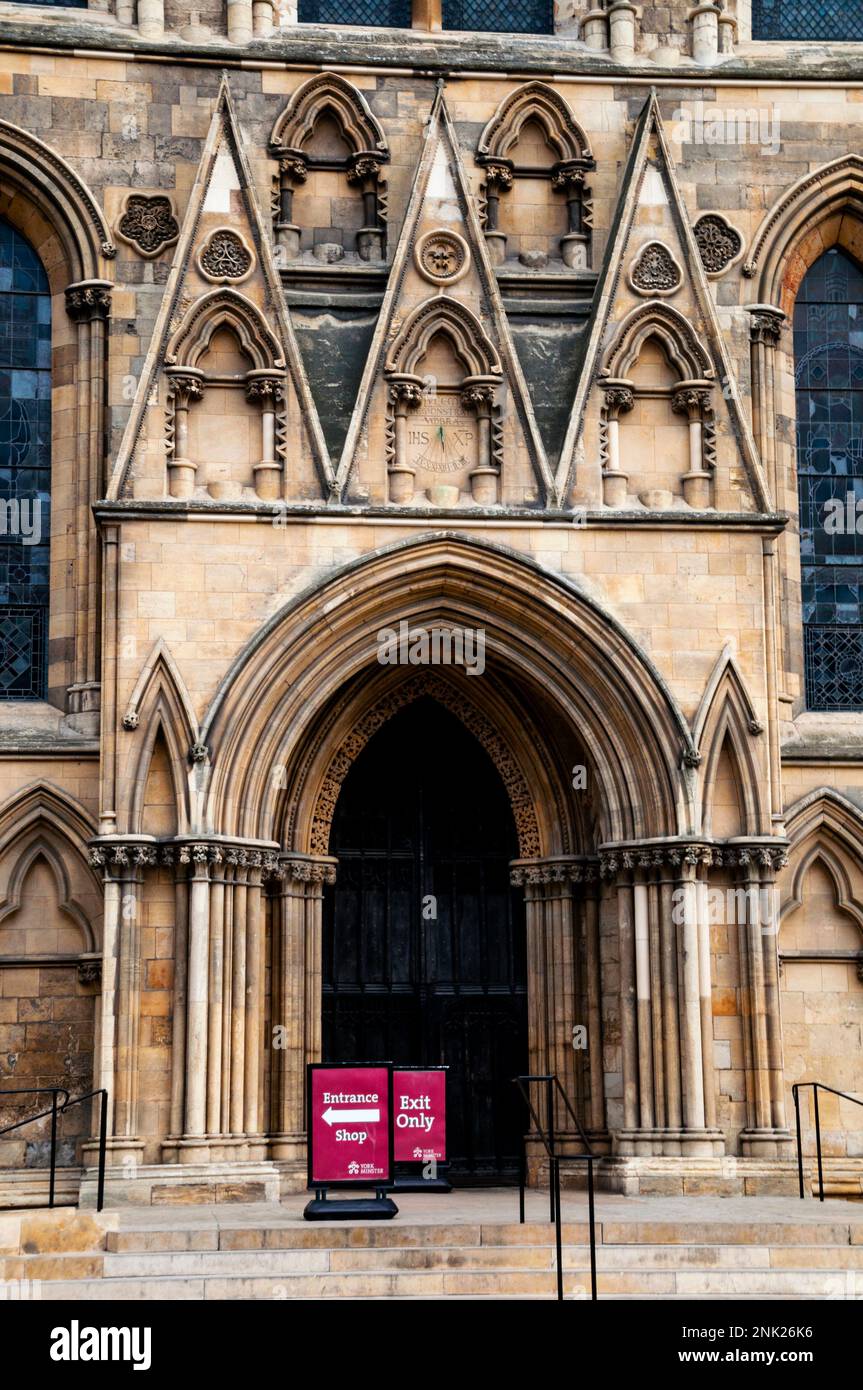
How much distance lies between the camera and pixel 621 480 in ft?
67.6

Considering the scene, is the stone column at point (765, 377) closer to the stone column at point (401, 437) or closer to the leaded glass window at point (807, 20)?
the leaded glass window at point (807, 20)

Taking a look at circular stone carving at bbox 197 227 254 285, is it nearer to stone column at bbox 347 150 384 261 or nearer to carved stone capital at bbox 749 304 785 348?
stone column at bbox 347 150 384 261

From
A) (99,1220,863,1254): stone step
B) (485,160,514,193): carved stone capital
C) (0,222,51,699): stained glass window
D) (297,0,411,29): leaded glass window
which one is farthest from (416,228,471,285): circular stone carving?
(99,1220,863,1254): stone step

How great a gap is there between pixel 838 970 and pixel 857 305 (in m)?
6.61

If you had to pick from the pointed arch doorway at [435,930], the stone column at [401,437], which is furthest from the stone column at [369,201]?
the pointed arch doorway at [435,930]

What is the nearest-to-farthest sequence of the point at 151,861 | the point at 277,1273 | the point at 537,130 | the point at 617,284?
the point at 277,1273 → the point at 151,861 → the point at 617,284 → the point at 537,130

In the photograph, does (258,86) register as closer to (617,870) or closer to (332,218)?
(332,218)

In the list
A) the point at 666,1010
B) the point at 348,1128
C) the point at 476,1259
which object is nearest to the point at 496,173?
the point at 666,1010

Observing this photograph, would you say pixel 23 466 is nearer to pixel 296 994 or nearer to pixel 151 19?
pixel 151 19

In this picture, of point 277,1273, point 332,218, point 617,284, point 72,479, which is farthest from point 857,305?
Answer: point 277,1273

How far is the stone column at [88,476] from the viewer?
69.3 feet

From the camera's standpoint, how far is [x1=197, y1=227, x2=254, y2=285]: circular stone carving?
2045 cm

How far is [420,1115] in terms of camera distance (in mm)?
19188

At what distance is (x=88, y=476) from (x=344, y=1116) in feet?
23.3
